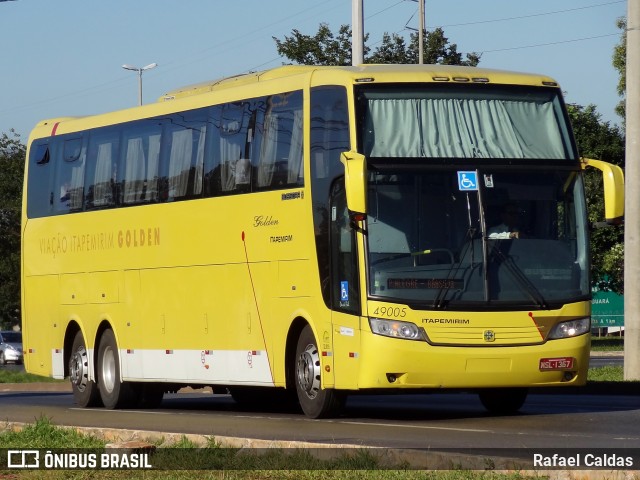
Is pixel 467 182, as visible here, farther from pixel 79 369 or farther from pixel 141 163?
pixel 79 369

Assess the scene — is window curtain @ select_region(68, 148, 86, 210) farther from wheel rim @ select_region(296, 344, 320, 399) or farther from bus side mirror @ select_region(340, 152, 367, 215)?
bus side mirror @ select_region(340, 152, 367, 215)

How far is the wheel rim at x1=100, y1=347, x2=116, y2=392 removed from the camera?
23016 mm

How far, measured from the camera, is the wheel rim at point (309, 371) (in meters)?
17.7

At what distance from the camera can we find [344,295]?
17062mm

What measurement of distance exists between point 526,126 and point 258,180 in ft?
11.3

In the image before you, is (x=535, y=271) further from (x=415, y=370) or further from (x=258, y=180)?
(x=258, y=180)

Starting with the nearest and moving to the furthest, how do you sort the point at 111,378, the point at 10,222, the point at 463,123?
the point at 463,123, the point at 111,378, the point at 10,222

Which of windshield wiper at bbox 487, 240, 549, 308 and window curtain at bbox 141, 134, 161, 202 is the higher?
window curtain at bbox 141, 134, 161, 202

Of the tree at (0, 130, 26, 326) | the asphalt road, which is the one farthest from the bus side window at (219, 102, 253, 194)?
the tree at (0, 130, 26, 326)

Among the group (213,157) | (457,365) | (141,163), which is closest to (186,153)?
(213,157)

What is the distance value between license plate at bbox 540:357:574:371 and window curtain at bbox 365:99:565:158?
89.4 inches

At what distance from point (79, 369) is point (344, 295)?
312 inches

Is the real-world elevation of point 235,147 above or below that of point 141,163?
above

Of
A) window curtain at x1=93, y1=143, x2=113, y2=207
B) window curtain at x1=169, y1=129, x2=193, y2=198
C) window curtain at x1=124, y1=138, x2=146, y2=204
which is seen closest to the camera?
window curtain at x1=169, y1=129, x2=193, y2=198
